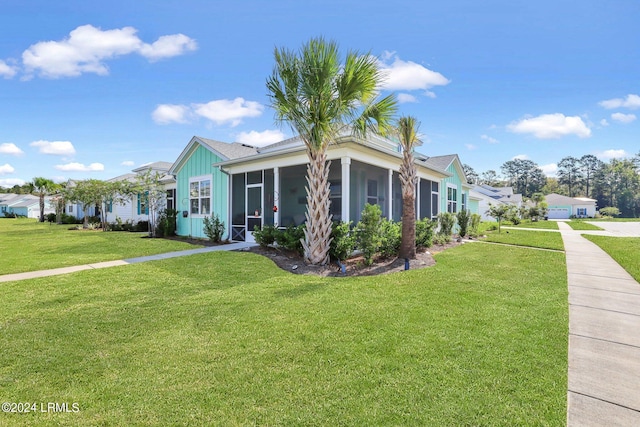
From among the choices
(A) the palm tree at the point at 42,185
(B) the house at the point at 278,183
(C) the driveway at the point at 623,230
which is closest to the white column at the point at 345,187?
(B) the house at the point at 278,183

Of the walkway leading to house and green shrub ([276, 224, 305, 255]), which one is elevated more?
green shrub ([276, 224, 305, 255])

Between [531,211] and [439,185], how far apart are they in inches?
1117

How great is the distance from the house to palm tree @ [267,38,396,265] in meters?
1.16

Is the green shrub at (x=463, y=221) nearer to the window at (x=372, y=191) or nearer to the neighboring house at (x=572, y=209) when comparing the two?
the window at (x=372, y=191)

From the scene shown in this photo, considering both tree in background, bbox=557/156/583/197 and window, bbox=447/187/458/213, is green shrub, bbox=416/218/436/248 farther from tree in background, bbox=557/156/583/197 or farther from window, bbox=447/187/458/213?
tree in background, bbox=557/156/583/197

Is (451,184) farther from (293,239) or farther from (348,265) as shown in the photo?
(293,239)

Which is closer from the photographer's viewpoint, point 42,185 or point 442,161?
point 442,161

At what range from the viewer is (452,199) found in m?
18.7

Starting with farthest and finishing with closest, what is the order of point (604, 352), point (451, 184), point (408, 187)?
point (451, 184), point (408, 187), point (604, 352)

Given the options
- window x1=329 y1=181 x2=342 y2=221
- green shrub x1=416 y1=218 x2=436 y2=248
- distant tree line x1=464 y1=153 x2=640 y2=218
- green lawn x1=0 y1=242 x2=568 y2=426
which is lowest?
green lawn x1=0 y1=242 x2=568 y2=426

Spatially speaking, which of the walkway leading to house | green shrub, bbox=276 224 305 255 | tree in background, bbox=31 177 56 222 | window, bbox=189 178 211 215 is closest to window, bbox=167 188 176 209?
window, bbox=189 178 211 215

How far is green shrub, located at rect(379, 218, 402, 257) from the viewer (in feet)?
28.3

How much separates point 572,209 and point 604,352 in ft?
212

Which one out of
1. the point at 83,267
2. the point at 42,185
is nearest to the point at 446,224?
the point at 83,267
